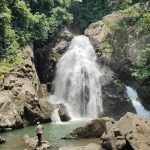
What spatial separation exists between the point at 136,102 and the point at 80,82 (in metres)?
6.92

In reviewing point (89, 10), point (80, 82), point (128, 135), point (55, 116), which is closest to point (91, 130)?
point (128, 135)

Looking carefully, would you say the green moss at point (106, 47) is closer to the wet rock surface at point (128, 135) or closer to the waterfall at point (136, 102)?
the waterfall at point (136, 102)

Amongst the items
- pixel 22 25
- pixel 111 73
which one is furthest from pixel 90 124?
pixel 22 25

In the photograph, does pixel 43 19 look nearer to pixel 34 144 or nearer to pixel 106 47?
pixel 106 47

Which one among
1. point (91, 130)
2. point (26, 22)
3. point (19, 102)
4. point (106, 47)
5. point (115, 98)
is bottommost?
point (91, 130)

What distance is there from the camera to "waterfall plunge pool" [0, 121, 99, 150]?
27.5 metres

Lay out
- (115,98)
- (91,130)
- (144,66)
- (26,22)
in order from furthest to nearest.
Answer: (26,22) → (115,98) → (144,66) → (91,130)

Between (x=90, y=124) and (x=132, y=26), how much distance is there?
2015 centimetres

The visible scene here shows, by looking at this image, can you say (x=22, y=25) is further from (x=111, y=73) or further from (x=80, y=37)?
(x=111, y=73)

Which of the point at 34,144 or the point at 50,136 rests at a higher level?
the point at 34,144

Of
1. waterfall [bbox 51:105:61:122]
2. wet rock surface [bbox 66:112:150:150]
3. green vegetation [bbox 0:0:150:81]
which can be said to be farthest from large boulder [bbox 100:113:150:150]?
waterfall [bbox 51:105:61:122]

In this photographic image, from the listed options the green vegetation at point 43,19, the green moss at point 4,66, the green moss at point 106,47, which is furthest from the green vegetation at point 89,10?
the green moss at point 4,66

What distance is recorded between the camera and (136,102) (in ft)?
144

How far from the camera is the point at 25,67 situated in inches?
1695
